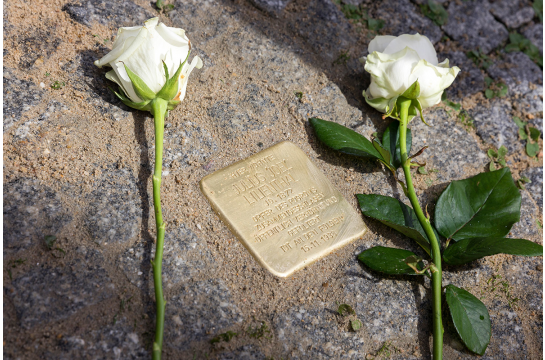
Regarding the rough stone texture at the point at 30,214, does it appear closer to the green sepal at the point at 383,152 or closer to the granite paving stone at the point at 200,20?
the granite paving stone at the point at 200,20

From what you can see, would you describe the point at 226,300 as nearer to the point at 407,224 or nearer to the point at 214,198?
the point at 214,198

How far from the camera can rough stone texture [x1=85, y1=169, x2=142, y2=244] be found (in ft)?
4.56

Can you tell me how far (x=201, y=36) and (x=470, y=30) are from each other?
1394 millimetres

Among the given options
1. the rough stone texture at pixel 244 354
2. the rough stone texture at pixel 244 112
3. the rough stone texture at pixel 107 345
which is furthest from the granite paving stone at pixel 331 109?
the rough stone texture at pixel 107 345

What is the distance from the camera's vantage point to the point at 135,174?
4.98 feet

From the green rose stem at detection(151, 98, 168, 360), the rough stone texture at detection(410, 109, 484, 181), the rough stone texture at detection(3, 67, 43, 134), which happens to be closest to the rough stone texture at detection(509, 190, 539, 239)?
the rough stone texture at detection(410, 109, 484, 181)

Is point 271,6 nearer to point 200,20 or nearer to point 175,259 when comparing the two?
point 200,20

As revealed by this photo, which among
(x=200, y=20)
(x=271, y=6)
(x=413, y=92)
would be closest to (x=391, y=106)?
(x=413, y=92)

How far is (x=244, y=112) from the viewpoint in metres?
1.75

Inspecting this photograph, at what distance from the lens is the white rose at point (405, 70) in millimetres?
1565

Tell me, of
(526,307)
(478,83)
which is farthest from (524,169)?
(526,307)

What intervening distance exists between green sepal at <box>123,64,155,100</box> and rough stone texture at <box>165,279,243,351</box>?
1.97 ft

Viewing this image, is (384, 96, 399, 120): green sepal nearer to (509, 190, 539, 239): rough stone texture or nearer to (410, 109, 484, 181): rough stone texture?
(410, 109, 484, 181): rough stone texture

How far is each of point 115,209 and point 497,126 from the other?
5.46ft
